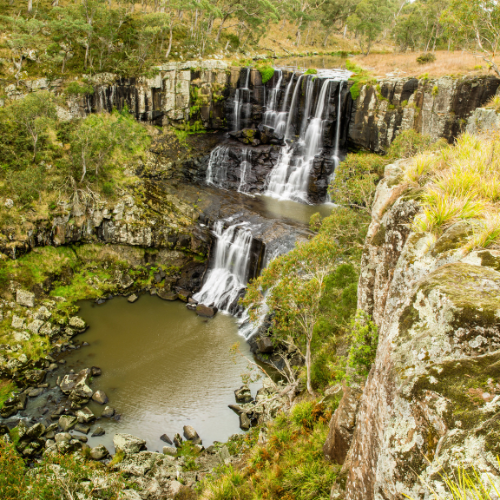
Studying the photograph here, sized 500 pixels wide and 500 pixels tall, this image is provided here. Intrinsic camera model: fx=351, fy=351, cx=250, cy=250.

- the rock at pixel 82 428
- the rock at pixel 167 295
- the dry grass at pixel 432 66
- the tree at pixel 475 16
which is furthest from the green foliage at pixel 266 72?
the rock at pixel 82 428

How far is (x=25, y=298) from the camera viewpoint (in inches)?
1054

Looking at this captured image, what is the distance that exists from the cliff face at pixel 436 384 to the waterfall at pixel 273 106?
4099 centimetres

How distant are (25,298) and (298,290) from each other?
72.6ft

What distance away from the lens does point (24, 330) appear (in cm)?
2506

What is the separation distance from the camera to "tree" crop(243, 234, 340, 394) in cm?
1623

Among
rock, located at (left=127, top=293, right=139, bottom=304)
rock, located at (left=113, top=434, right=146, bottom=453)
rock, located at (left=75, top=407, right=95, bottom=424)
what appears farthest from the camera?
rock, located at (left=127, top=293, right=139, bottom=304)

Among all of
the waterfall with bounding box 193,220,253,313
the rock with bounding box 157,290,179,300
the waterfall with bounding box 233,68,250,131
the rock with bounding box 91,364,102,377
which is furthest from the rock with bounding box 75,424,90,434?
the waterfall with bounding box 233,68,250,131

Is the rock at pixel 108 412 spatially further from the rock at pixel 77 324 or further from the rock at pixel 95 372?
the rock at pixel 77 324

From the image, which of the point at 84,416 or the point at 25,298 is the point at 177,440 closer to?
the point at 84,416

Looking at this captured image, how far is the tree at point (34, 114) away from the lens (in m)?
31.6

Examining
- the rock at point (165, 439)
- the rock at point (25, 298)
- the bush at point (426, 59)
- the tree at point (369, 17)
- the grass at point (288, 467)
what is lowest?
the rock at point (165, 439)

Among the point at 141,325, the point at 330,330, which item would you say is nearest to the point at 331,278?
the point at 330,330

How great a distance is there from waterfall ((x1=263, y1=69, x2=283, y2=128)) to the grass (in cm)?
3817

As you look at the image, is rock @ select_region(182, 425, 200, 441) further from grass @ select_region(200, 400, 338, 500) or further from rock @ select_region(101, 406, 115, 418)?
grass @ select_region(200, 400, 338, 500)
